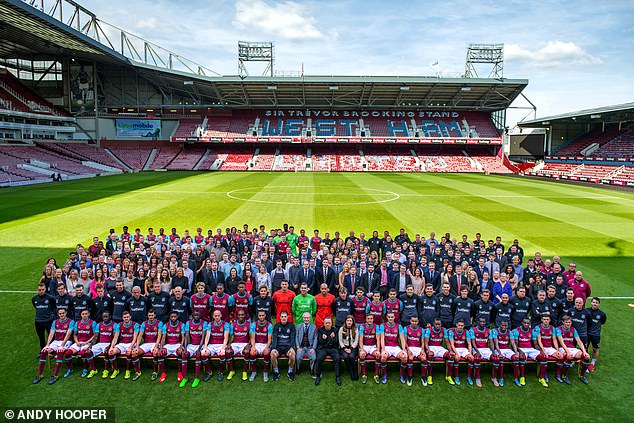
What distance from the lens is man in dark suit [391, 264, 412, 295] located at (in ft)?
35.4

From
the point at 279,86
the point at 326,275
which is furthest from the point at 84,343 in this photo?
the point at 279,86

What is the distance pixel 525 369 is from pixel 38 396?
9.22 m

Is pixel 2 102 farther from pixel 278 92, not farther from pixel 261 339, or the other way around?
pixel 261 339

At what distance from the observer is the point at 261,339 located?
337 inches

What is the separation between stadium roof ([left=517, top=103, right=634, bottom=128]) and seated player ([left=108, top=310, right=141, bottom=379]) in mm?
54160

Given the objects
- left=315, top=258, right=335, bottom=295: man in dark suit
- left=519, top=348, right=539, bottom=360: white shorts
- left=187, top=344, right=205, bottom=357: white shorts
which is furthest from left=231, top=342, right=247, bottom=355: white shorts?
left=519, top=348, right=539, bottom=360: white shorts

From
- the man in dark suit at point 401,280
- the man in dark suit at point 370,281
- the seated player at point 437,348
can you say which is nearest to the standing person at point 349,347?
the seated player at point 437,348

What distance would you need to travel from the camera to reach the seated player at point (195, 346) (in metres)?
8.09

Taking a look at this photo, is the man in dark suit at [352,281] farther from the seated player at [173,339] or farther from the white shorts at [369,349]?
the seated player at [173,339]

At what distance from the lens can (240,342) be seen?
8.59 m

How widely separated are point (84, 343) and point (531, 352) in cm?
887

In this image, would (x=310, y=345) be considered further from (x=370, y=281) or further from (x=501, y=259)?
(x=501, y=259)

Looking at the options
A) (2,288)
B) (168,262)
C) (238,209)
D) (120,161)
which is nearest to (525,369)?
(168,262)

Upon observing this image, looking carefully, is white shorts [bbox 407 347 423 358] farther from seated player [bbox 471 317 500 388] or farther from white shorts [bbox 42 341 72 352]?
white shorts [bbox 42 341 72 352]
